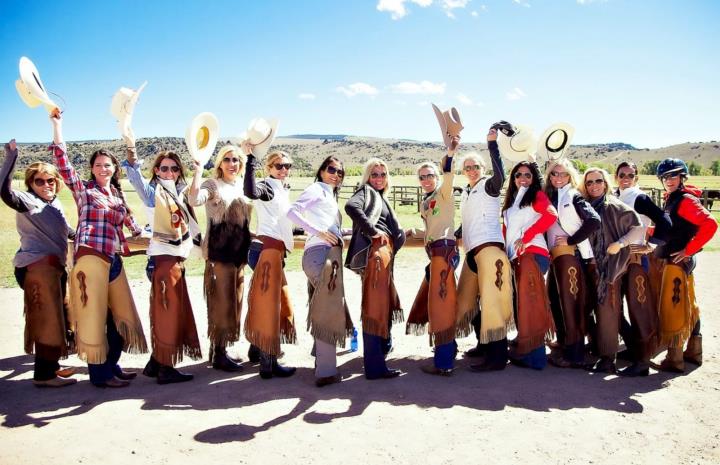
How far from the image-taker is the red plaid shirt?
14.3 feet

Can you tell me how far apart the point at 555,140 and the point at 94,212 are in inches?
161

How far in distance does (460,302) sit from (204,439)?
96.8 inches

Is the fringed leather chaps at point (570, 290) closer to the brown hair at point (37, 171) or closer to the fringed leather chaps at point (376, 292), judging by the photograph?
the fringed leather chaps at point (376, 292)

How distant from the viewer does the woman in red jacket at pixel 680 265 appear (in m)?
4.86

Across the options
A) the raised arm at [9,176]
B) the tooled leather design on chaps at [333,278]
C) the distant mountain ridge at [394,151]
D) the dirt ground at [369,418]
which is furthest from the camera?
the distant mountain ridge at [394,151]

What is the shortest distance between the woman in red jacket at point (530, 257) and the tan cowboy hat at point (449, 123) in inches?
27.0

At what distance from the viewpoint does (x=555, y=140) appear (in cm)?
517

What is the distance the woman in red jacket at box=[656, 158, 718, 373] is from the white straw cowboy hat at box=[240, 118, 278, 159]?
11.8ft

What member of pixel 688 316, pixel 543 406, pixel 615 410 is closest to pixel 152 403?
pixel 543 406

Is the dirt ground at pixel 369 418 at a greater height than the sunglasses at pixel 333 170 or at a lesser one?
lesser

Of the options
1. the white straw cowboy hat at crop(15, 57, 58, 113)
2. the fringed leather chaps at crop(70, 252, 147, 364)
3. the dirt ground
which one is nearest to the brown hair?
the white straw cowboy hat at crop(15, 57, 58, 113)

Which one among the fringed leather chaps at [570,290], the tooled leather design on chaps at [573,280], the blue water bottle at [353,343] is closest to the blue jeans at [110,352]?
the blue water bottle at [353,343]

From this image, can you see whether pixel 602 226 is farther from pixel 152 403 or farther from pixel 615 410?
pixel 152 403

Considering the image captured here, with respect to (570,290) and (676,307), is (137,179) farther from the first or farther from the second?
(676,307)
